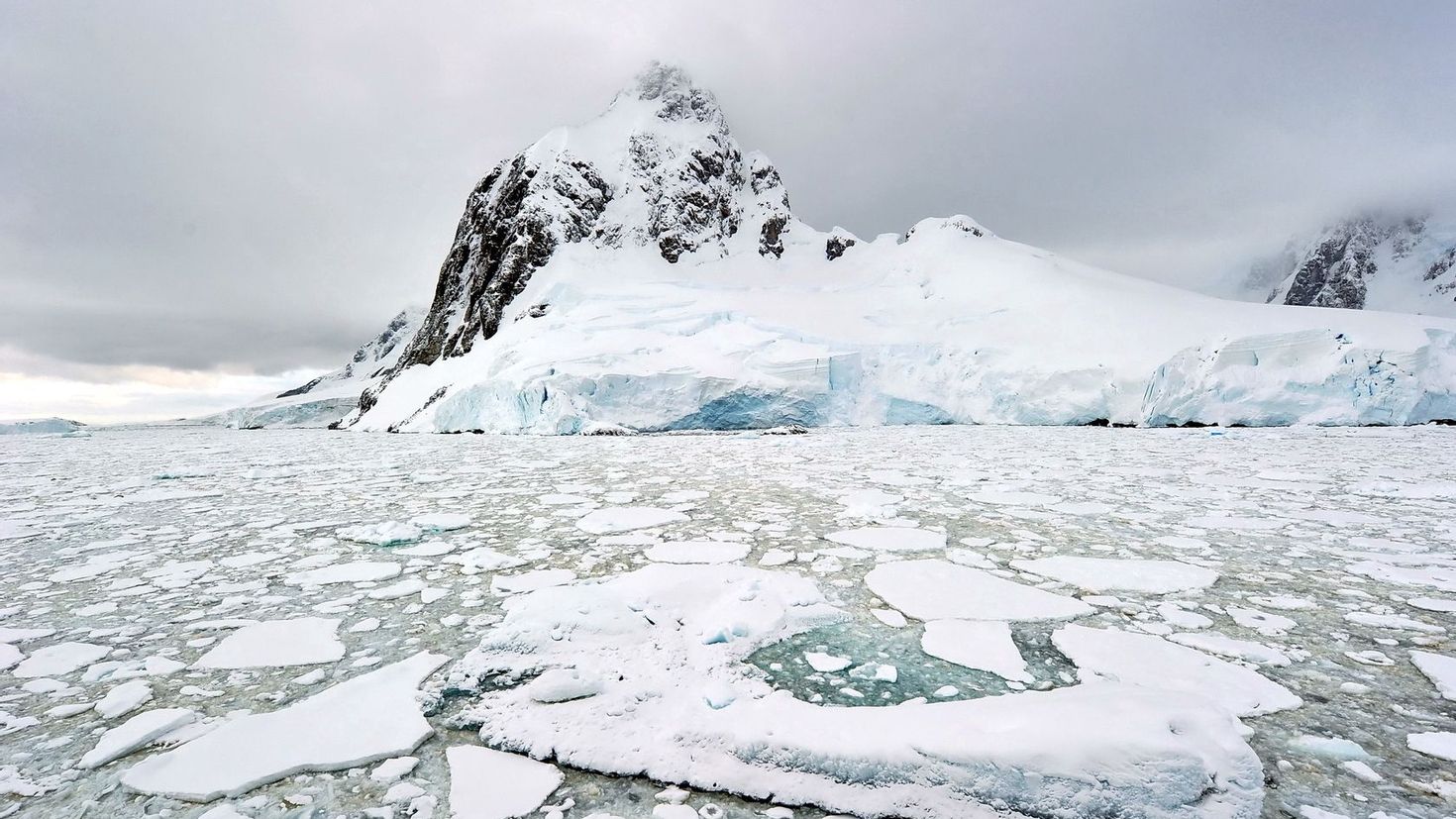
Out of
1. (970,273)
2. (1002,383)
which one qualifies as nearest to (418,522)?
(1002,383)

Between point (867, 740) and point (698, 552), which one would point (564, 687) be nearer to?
point (867, 740)

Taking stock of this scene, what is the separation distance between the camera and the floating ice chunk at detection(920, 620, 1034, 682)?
1.81 metres

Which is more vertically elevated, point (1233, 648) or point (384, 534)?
point (384, 534)

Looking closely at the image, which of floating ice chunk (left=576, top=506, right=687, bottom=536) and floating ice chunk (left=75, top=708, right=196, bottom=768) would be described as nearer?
floating ice chunk (left=75, top=708, right=196, bottom=768)

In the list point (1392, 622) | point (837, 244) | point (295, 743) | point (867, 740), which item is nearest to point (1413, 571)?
point (1392, 622)

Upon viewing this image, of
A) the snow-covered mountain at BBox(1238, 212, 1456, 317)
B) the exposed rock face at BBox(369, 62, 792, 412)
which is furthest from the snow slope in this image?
the snow-covered mountain at BBox(1238, 212, 1456, 317)

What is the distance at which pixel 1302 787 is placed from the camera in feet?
4.01

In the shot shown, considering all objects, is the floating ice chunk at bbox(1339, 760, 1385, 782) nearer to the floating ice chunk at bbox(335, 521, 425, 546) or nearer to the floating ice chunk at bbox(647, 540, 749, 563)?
the floating ice chunk at bbox(647, 540, 749, 563)

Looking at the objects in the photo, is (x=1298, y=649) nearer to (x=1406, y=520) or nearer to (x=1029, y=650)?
(x=1029, y=650)

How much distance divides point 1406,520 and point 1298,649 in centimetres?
340

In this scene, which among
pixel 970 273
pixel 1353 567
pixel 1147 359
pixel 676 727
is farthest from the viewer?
pixel 970 273

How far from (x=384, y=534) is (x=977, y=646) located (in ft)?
11.2

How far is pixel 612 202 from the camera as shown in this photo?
4234 centimetres

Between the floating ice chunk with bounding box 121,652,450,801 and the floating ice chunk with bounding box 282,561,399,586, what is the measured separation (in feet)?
4.19
